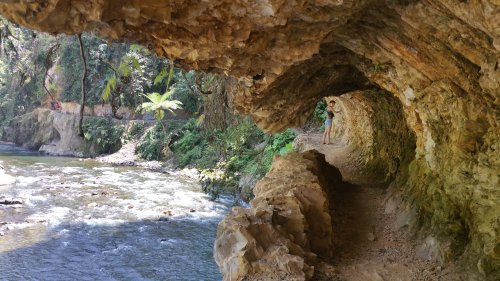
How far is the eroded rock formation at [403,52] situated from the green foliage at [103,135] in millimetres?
21791

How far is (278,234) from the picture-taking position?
15.3ft

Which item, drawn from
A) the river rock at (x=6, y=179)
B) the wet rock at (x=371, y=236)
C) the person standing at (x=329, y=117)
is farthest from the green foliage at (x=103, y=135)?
the wet rock at (x=371, y=236)

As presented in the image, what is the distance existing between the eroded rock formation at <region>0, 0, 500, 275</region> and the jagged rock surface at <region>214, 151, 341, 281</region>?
1.43 meters

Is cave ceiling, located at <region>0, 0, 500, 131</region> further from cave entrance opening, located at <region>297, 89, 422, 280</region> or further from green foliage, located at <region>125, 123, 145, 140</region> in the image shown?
green foliage, located at <region>125, 123, 145, 140</region>

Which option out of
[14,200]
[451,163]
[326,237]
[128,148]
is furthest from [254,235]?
[128,148]

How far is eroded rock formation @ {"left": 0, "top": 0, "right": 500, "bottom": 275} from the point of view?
11.7 feet

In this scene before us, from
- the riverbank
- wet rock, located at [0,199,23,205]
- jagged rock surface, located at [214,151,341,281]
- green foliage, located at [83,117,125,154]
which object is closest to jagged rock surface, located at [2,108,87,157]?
green foliage, located at [83,117,125,154]

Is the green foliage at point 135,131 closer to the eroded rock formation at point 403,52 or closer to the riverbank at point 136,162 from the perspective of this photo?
the riverbank at point 136,162

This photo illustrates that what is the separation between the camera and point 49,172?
19250 mm

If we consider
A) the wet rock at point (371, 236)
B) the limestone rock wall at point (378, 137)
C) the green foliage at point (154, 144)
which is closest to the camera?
the wet rock at point (371, 236)

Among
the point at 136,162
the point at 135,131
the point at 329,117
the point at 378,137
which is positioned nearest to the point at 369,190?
the point at 378,137

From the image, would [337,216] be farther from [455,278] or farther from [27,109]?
[27,109]

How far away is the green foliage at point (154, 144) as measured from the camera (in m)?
24.3

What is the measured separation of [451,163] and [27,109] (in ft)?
108
